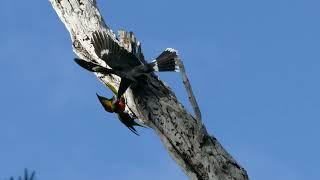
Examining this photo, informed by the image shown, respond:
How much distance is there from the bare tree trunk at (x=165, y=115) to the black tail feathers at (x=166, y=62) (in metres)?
0.19

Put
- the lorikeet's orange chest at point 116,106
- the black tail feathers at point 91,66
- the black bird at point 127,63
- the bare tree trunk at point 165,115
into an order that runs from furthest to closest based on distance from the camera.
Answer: the lorikeet's orange chest at point 116,106 → the black tail feathers at point 91,66 → the black bird at point 127,63 → the bare tree trunk at point 165,115

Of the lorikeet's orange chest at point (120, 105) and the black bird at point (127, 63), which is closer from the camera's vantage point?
the black bird at point (127, 63)

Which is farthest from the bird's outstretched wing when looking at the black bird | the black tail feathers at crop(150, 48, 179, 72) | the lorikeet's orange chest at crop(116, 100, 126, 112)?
the lorikeet's orange chest at crop(116, 100, 126, 112)

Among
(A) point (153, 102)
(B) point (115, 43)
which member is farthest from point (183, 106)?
(B) point (115, 43)

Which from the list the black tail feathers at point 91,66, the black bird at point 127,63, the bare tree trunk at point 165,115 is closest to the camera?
the bare tree trunk at point 165,115

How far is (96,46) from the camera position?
6.43 metres

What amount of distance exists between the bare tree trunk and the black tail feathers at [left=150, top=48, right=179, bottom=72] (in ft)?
0.63

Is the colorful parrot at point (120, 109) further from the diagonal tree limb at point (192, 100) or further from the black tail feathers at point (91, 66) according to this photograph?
the diagonal tree limb at point (192, 100)

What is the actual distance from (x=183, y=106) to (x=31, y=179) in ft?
4.71

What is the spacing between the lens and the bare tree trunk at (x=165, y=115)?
5918 mm

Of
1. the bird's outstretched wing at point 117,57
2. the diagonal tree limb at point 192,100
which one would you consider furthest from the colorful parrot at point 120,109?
the diagonal tree limb at point 192,100

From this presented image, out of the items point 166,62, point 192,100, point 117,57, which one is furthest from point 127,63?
point 192,100

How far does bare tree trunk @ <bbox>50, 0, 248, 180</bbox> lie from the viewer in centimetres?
592

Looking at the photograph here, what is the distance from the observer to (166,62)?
6328mm
